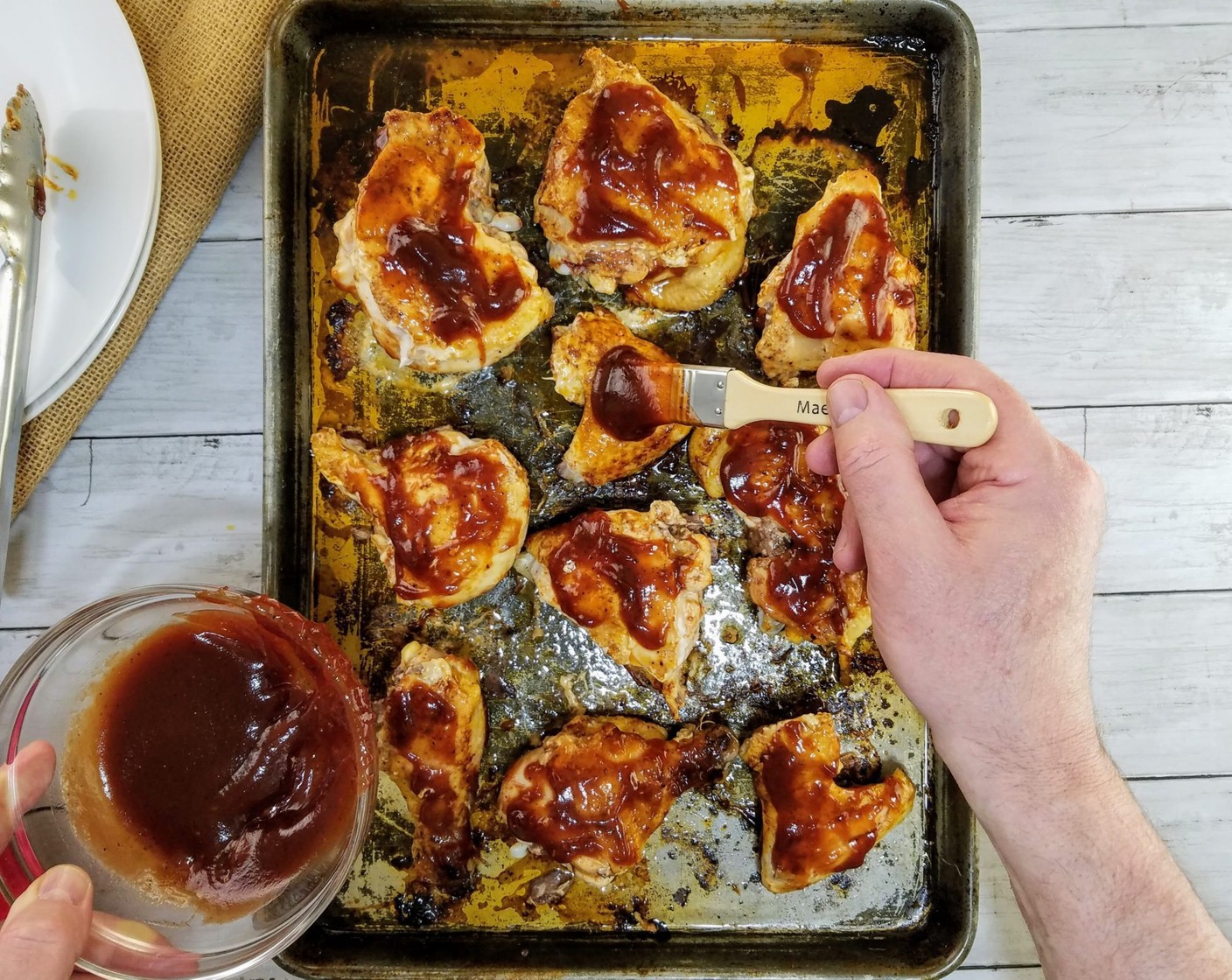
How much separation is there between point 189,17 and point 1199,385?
362 cm

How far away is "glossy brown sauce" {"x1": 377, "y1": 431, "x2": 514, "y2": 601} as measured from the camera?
107 inches

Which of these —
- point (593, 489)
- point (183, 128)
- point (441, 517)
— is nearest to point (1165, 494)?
point (593, 489)

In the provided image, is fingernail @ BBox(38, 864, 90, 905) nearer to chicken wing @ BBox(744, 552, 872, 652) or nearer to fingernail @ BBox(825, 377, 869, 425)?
chicken wing @ BBox(744, 552, 872, 652)

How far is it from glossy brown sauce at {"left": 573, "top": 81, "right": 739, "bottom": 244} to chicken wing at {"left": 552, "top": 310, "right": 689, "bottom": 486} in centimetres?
29

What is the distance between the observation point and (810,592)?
2.78 m

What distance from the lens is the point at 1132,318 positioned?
306cm

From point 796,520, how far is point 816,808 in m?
0.91

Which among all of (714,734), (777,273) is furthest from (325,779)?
(777,273)

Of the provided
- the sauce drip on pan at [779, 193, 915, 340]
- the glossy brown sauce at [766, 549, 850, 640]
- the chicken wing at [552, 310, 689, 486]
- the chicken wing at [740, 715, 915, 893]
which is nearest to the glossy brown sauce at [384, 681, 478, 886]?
the chicken wing at [552, 310, 689, 486]

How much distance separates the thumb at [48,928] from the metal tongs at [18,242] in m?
1.35

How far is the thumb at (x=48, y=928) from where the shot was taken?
1800mm

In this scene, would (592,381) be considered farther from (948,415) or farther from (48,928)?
(48,928)

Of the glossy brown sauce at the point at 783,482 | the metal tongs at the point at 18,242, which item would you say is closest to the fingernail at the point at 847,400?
the glossy brown sauce at the point at 783,482

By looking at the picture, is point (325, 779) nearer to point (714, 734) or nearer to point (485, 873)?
point (485, 873)
